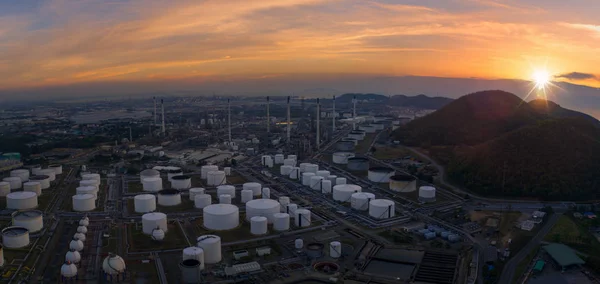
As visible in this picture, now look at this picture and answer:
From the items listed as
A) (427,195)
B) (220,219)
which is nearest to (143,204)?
(220,219)

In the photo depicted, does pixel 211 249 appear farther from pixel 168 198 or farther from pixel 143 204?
pixel 168 198

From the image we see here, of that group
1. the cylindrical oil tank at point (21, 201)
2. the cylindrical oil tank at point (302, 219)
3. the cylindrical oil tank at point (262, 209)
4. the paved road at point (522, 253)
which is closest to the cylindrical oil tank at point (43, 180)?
the cylindrical oil tank at point (21, 201)

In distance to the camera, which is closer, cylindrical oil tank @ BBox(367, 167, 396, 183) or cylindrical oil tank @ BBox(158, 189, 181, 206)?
cylindrical oil tank @ BBox(158, 189, 181, 206)

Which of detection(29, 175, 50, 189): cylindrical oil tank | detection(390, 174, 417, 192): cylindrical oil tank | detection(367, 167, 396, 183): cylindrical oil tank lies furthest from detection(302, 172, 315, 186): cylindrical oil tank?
detection(29, 175, 50, 189): cylindrical oil tank

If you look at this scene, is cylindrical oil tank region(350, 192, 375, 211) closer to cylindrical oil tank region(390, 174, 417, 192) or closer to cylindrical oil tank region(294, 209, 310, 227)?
cylindrical oil tank region(390, 174, 417, 192)

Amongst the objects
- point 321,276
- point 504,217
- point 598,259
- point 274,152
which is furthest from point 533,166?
point 274,152
